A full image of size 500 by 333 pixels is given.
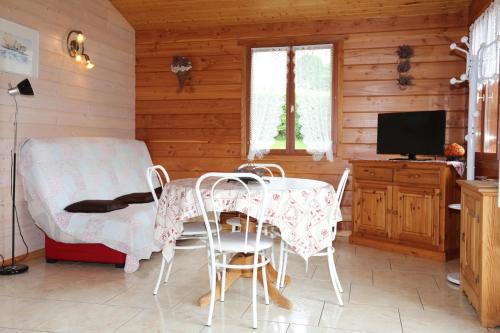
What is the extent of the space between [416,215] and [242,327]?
236cm

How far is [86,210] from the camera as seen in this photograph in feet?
12.5

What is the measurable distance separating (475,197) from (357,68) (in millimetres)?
2599

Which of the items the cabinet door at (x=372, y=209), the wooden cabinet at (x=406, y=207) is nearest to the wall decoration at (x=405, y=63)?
the wooden cabinet at (x=406, y=207)

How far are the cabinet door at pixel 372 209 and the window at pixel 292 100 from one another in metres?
0.65

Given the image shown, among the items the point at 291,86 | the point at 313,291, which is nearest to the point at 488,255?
the point at 313,291

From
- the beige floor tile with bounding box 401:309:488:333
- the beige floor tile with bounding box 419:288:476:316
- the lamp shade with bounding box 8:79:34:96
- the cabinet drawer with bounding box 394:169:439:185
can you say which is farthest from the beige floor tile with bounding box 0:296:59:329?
the cabinet drawer with bounding box 394:169:439:185

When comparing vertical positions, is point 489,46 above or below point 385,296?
above

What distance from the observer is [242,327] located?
2582 millimetres

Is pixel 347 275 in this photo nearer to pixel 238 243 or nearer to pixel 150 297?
pixel 238 243

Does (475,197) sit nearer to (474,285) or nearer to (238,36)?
(474,285)

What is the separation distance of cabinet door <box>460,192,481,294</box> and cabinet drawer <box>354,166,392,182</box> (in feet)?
4.48

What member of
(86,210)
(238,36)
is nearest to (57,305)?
(86,210)

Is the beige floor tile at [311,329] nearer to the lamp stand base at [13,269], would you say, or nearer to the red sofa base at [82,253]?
the red sofa base at [82,253]

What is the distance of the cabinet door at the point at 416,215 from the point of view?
165 inches
